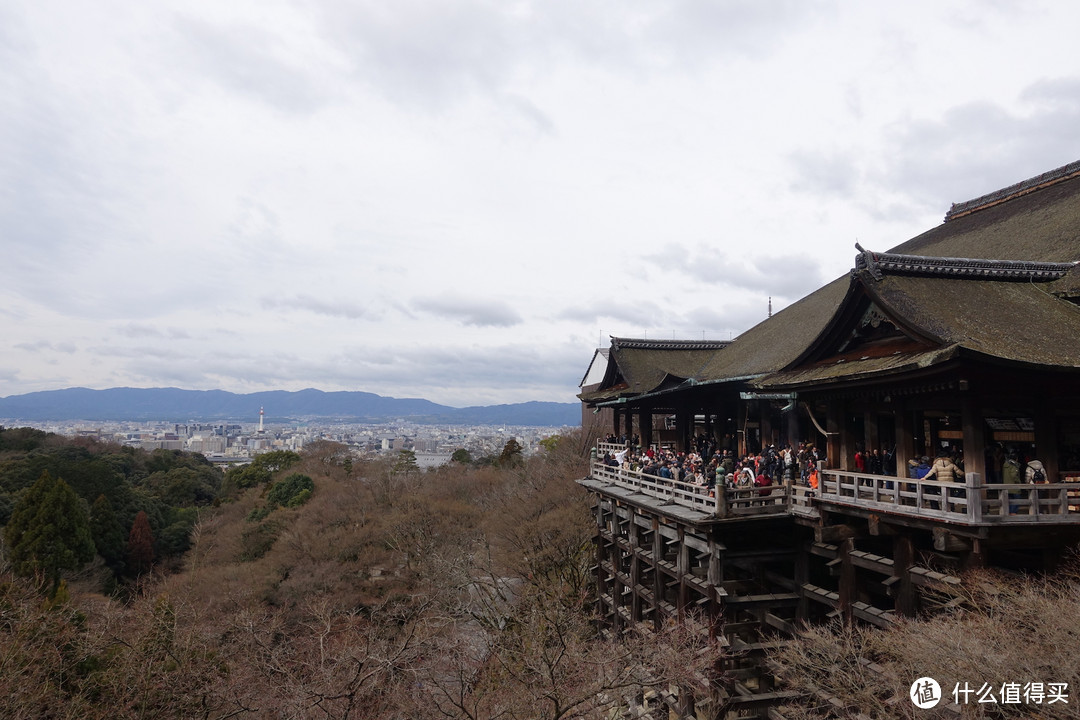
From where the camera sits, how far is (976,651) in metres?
8.44

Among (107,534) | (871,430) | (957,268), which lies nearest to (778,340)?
(871,430)

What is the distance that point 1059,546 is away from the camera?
35.3 ft

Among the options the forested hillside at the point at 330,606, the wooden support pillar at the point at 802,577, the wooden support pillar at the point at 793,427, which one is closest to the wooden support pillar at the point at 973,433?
the wooden support pillar at the point at 802,577

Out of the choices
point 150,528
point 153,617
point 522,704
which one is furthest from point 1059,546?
point 150,528

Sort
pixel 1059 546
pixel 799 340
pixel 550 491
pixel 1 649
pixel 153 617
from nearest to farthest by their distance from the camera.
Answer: pixel 1059 546, pixel 1 649, pixel 153 617, pixel 799 340, pixel 550 491

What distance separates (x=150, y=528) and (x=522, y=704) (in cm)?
4993

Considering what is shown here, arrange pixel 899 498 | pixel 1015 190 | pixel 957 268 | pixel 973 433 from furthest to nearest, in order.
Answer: pixel 1015 190 → pixel 957 268 → pixel 899 498 → pixel 973 433

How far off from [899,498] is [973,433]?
1.63 m

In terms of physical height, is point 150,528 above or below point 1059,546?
below

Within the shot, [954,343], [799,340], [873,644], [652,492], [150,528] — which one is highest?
[799,340]

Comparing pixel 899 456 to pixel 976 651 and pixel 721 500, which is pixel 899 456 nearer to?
pixel 721 500

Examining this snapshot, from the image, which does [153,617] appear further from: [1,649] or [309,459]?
[309,459]

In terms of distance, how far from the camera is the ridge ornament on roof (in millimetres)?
13461

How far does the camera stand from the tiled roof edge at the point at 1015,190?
21391 millimetres
